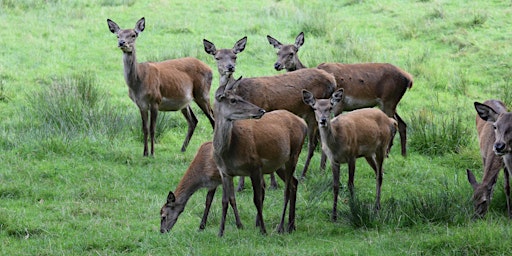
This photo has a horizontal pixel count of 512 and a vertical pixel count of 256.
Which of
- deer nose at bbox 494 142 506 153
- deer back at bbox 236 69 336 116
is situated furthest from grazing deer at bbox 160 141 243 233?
deer nose at bbox 494 142 506 153

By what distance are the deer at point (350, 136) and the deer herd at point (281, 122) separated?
0.4 inches

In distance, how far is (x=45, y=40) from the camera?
1666cm

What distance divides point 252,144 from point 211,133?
4755 millimetres

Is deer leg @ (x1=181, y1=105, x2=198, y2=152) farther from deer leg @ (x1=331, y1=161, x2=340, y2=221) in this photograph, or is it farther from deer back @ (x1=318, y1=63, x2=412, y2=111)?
deer leg @ (x1=331, y1=161, x2=340, y2=221)

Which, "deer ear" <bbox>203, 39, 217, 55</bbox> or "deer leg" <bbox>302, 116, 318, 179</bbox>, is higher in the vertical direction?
"deer ear" <bbox>203, 39, 217, 55</bbox>

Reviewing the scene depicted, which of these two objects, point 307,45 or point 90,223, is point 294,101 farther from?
point 307,45

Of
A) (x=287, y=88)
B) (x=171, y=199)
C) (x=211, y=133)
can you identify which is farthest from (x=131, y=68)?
(x=171, y=199)

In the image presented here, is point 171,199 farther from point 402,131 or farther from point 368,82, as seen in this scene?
point 402,131

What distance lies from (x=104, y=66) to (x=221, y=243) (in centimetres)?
841

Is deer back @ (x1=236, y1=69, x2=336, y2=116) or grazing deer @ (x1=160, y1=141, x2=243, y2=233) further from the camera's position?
deer back @ (x1=236, y1=69, x2=336, y2=116)

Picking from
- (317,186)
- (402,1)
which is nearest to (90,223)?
(317,186)

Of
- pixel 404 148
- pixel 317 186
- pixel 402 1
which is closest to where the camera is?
pixel 317 186

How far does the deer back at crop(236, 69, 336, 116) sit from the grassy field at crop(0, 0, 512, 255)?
925mm

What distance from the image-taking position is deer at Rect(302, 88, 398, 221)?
30.0 feet
